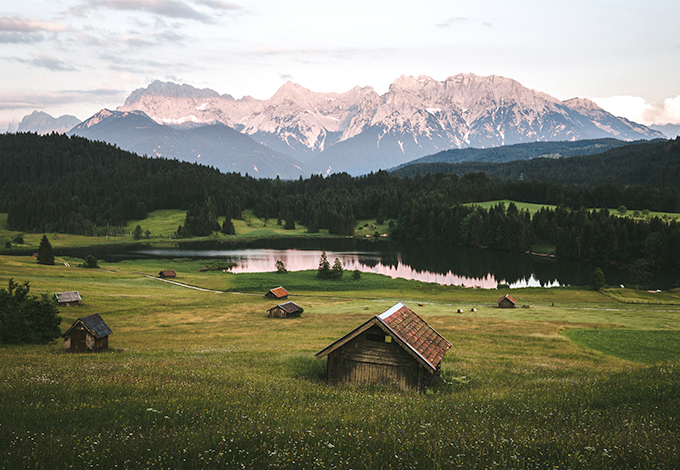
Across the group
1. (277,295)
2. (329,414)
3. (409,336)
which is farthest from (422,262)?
(329,414)

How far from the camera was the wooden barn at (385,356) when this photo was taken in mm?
21123

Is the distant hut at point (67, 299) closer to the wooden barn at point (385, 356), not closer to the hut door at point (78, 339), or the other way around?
the hut door at point (78, 339)

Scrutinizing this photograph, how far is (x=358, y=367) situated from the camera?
72.8 feet

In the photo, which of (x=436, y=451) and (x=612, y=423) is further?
(x=612, y=423)

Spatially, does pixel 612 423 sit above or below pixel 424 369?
above

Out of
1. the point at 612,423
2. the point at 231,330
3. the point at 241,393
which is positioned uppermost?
the point at 612,423

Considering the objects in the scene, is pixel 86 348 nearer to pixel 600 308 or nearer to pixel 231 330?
pixel 231 330

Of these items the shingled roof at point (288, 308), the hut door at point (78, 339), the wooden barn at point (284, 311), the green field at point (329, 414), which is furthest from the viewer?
the shingled roof at point (288, 308)

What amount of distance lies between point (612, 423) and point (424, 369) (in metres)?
9.89

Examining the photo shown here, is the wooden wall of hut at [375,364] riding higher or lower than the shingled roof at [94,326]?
higher

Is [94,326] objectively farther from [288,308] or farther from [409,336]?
[409,336]

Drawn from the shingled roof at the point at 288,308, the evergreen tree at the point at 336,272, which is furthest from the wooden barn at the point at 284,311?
the evergreen tree at the point at 336,272

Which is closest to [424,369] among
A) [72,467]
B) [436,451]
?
[436,451]

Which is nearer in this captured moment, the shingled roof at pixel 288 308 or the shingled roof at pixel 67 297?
the shingled roof at pixel 67 297
